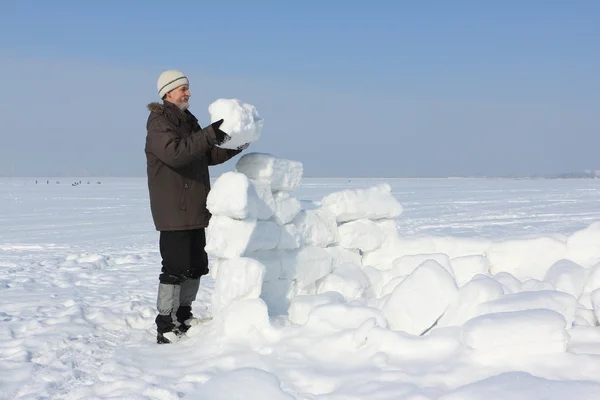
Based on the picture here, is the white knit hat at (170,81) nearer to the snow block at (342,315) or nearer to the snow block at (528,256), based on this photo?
the snow block at (342,315)

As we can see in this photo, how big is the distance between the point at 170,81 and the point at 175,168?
57 centimetres

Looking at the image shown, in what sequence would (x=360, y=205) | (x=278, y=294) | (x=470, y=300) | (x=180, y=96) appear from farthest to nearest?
(x=360, y=205) → (x=278, y=294) → (x=180, y=96) → (x=470, y=300)

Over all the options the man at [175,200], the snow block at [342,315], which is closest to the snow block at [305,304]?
the snow block at [342,315]

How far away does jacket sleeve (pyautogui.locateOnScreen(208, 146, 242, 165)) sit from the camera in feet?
11.8

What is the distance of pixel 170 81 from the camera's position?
345cm

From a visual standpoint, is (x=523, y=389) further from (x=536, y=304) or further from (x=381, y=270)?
(x=381, y=270)

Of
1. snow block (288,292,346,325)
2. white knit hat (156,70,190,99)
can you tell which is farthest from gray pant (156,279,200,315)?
white knit hat (156,70,190,99)

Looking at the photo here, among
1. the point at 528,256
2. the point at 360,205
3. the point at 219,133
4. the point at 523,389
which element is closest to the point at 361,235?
the point at 360,205

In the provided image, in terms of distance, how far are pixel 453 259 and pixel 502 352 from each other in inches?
61.9

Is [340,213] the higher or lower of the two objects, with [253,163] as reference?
lower

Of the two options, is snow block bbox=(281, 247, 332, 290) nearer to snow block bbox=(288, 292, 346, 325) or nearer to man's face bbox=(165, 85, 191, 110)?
snow block bbox=(288, 292, 346, 325)

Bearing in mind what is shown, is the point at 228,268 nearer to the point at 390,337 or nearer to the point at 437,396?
the point at 390,337

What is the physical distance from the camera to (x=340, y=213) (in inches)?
163

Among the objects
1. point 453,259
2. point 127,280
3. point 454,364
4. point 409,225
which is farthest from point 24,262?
point 409,225
